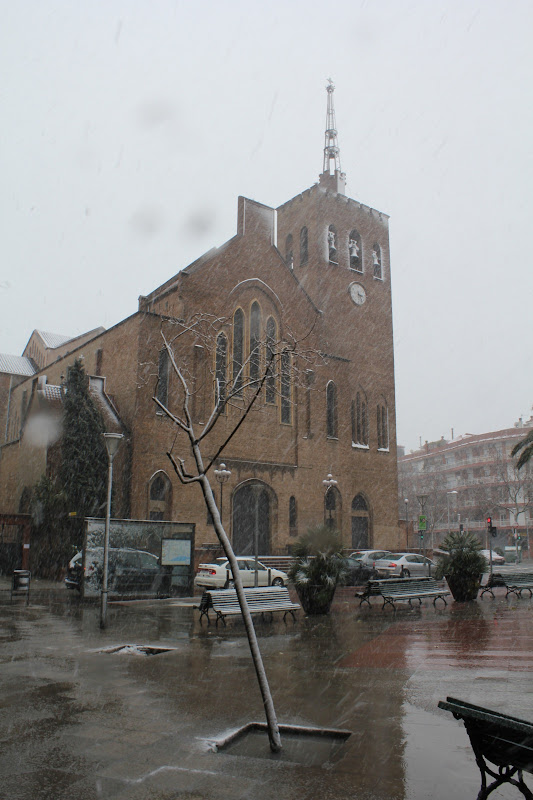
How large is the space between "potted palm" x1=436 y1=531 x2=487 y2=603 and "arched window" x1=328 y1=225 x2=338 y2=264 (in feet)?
86.9

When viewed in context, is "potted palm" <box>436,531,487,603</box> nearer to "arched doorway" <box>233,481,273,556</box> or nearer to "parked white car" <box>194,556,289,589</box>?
"parked white car" <box>194,556,289,589</box>

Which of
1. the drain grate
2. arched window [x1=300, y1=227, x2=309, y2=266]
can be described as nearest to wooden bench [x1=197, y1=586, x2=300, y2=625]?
the drain grate

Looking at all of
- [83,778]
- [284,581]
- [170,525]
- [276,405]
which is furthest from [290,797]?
[276,405]

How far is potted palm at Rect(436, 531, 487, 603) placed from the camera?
59.3ft

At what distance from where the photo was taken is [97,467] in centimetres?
2820

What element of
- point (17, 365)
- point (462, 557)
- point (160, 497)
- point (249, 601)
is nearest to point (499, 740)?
point (249, 601)

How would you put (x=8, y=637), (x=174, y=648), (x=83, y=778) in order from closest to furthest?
1. (x=83, y=778)
2. (x=174, y=648)
3. (x=8, y=637)

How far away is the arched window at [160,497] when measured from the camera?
28.4m

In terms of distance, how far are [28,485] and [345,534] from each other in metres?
16.9

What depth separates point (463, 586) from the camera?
18594 mm

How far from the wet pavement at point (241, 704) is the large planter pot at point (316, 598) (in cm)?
138

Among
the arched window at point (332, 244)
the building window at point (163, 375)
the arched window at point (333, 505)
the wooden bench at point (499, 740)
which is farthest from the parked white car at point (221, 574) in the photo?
the arched window at point (332, 244)

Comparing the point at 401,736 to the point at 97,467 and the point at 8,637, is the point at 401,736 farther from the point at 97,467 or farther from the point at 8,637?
the point at 97,467

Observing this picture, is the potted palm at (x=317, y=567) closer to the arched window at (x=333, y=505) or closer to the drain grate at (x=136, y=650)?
the drain grate at (x=136, y=650)
